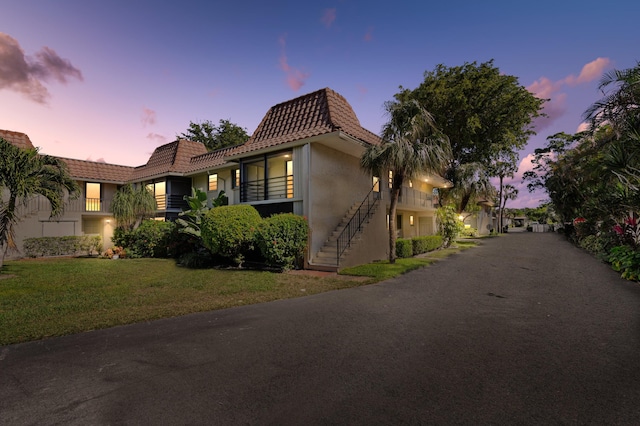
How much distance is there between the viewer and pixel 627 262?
9.46 meters

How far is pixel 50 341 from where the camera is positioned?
15.4ft

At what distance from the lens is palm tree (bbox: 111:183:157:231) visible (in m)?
18.1

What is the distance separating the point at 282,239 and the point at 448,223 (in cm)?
1511

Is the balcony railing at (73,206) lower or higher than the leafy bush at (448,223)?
higher

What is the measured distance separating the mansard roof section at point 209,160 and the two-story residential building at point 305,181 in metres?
0.10

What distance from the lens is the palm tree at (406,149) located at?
482 inches

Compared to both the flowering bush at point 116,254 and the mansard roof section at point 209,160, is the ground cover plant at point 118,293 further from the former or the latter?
the mansard roof section at point 209,160

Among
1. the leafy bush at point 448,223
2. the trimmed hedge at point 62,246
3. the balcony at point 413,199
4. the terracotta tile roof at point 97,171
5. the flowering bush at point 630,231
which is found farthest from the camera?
the terracotta tile roof at point 97,171

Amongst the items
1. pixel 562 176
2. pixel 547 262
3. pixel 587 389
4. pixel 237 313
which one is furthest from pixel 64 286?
pixel 562 176

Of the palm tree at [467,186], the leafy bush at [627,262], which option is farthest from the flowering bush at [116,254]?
the palm tree at [467,186]

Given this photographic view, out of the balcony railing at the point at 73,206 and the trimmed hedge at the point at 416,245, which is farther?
the balcony railing at the point at 73,206

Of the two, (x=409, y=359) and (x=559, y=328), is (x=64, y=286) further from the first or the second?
(x=559, y=328)

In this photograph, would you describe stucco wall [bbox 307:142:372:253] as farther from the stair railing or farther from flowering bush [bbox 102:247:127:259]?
flowering bush [bbox 102:247:127:259]

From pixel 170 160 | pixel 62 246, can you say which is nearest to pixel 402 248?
pixel 170 160
